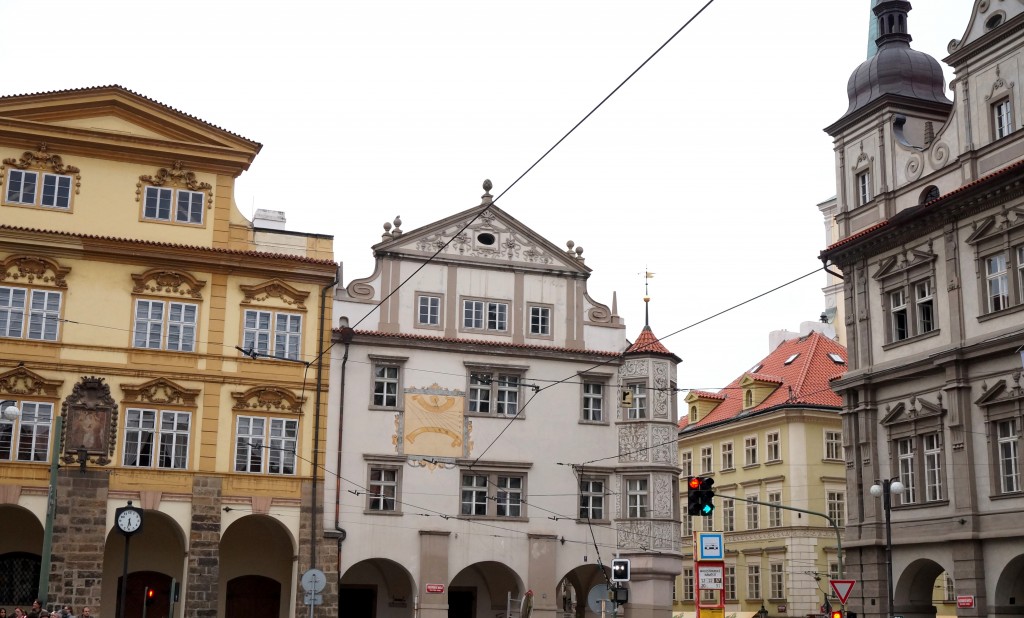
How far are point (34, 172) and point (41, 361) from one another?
5.62 metres

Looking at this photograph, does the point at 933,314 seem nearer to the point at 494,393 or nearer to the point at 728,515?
the point at 494,393

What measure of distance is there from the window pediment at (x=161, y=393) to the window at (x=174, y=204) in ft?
16.3

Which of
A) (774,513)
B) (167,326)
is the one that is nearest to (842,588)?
(167,326)

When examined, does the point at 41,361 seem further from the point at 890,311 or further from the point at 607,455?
the point at 890,311

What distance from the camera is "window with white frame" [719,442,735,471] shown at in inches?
2312

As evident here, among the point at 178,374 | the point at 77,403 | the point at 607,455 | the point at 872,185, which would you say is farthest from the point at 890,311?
the point at 77,403

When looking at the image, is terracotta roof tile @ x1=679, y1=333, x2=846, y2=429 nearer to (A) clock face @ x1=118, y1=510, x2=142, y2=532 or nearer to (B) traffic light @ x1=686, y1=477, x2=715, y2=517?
(A) clock face @ x1=118, y1=510, x2=142, y2=532

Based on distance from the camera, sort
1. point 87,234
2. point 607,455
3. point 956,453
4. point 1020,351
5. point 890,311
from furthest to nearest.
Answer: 1. point 607,455
2. point 87,234
3. point 890,311
4. point 956,453
5. point 1020,351

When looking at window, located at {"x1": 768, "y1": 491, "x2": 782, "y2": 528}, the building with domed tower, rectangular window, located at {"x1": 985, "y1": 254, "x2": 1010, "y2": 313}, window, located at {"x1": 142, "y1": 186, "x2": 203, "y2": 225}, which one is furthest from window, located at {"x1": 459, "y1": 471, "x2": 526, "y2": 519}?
window, located at {"x1": 768, "y1": 491, "x2": 782, "y2": 528}

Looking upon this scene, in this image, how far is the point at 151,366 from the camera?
37031 mm

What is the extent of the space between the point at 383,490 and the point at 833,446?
22727 mm

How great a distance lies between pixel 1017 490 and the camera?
29531mm

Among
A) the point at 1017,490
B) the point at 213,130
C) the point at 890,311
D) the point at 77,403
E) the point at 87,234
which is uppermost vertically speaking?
the point at 213,130

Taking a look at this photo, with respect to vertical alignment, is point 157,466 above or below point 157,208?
below
